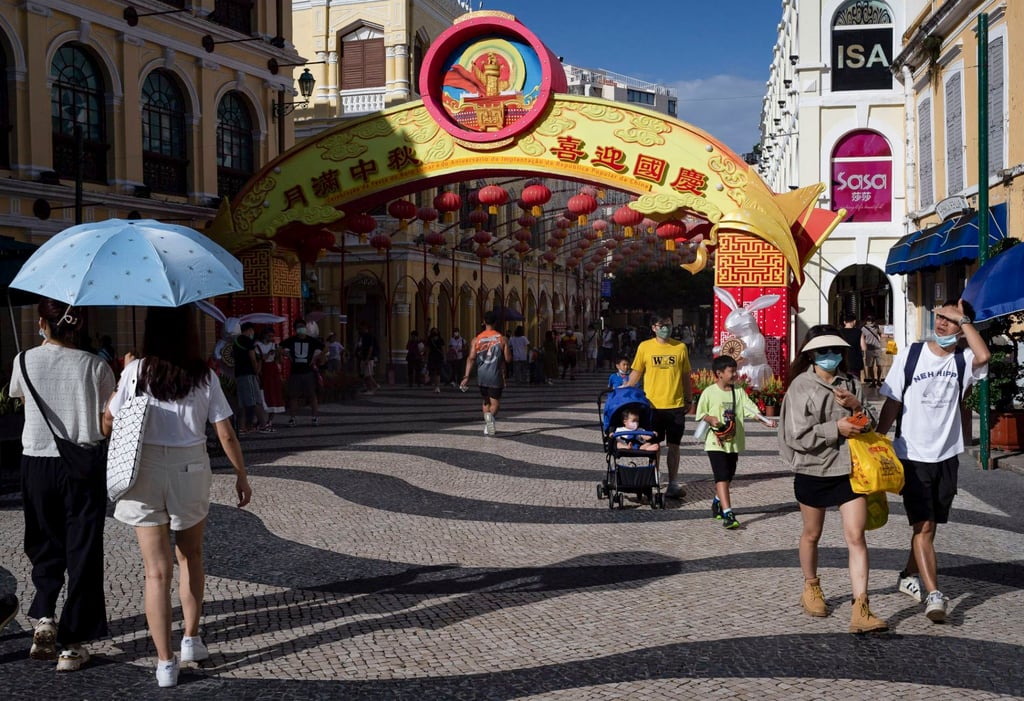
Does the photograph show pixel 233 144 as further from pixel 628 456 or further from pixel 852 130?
pixel 628 456

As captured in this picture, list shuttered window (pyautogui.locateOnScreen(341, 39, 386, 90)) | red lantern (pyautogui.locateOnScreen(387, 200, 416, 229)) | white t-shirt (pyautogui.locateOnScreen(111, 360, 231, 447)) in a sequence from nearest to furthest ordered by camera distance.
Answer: white t-shirt (pyautogui.locateOnScreen(111, 360, 231, 447)) < red lantern (pyautogui.locateOnScreen(387, 200, 416, 229)) < shuttered window (pyautogui.locateOnScreen(341, 39, 386, 90))

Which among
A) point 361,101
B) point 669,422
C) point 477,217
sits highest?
point 361,101

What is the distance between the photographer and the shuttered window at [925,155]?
2298cm

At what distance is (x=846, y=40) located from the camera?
26844mm

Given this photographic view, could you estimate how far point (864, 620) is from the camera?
18.4 ft

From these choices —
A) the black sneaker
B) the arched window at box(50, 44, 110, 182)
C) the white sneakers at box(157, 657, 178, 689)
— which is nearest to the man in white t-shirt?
the white sneakers at box(157, 657, 178, 689)

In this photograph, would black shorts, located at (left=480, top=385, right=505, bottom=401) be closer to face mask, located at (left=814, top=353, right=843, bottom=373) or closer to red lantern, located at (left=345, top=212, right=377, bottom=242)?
red lantern, located at (left=345, top=212, right=377, bottom=242)

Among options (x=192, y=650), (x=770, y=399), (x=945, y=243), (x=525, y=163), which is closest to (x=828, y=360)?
(x=192, y=650)

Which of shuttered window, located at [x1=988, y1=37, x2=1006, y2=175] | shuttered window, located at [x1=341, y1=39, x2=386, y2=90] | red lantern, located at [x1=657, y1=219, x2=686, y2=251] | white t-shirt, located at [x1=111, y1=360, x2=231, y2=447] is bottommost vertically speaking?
white t-shirt, located at [x1=111, y1=360, x2=231, y2=447]

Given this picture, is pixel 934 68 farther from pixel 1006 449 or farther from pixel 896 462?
pixel 896 462

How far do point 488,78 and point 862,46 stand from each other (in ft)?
40.8

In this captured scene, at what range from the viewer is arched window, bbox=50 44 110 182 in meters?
19.9

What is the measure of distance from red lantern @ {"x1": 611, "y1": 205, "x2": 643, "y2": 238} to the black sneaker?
1468 centimetres

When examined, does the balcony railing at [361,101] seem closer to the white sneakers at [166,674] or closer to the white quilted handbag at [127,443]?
the white quilted handbag at [127,443]
